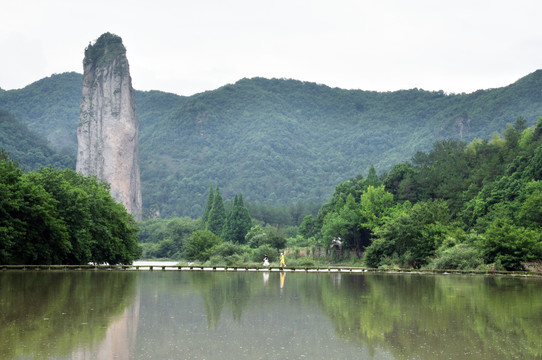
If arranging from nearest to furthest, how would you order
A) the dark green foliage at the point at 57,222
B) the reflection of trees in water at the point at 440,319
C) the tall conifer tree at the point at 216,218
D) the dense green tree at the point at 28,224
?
the reflection of trees in water at the point at 440,319
the dense green tree at the point at 28,224
the dark green foliage at the point at 57,222
the tall conifer tree at the point at 216,218

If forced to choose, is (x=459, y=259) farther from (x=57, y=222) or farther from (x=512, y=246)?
(x=57, y=222)

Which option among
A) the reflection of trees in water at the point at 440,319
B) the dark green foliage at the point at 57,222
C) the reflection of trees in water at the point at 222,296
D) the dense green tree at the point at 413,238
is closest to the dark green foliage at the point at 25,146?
the dark green foliage at the point at 57,222

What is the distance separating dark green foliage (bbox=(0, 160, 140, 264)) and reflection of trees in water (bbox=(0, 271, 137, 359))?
11.3 m

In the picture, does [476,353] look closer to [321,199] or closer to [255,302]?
[255,302]

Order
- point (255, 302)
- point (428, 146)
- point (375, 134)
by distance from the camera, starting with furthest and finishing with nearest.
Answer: point (375, 134)
point (428, 146)
point (255, 302)

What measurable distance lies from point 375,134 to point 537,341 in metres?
180

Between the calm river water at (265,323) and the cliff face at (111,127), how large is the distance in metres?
Result: 139

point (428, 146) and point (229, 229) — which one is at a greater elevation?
point (428, 146)

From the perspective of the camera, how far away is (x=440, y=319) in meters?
19.5

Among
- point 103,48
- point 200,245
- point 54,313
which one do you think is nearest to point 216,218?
point 200,245

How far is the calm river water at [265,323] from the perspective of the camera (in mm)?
14617

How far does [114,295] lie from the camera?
25.8 meters

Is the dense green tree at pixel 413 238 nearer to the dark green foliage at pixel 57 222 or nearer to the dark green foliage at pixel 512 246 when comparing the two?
the dark green foliage at pixel 512 246

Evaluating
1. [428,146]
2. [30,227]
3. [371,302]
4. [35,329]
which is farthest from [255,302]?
[428,146]
